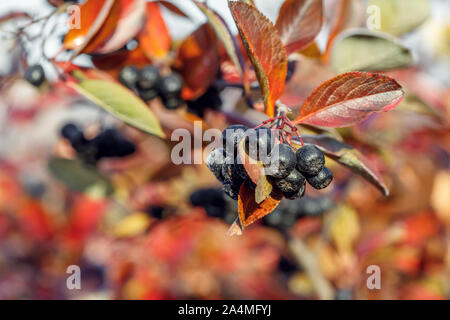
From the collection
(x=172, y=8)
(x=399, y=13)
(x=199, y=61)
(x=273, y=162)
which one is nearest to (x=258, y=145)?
(x=273, y=162)

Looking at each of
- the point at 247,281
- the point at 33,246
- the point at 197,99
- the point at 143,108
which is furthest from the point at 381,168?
the point at 33,246

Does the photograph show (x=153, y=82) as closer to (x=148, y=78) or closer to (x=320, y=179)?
(x=148, y=78)

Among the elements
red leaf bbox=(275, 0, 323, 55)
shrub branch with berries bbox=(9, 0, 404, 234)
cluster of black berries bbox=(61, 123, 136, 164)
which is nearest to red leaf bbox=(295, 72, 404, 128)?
shrub branch with berries bbox=(9, 0, 404, 234)

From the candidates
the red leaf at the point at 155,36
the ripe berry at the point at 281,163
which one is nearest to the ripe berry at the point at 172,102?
the red leaf at the point at 155,36

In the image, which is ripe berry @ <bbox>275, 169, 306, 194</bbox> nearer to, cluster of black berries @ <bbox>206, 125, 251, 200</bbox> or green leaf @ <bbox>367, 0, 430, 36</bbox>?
cluster of black berries @ <bbox>206, 125, 251, 200</bbox>

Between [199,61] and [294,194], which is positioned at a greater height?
[199,61]

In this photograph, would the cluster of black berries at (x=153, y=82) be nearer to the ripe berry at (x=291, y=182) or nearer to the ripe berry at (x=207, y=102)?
the ripe berry at (x=207, y=102)
